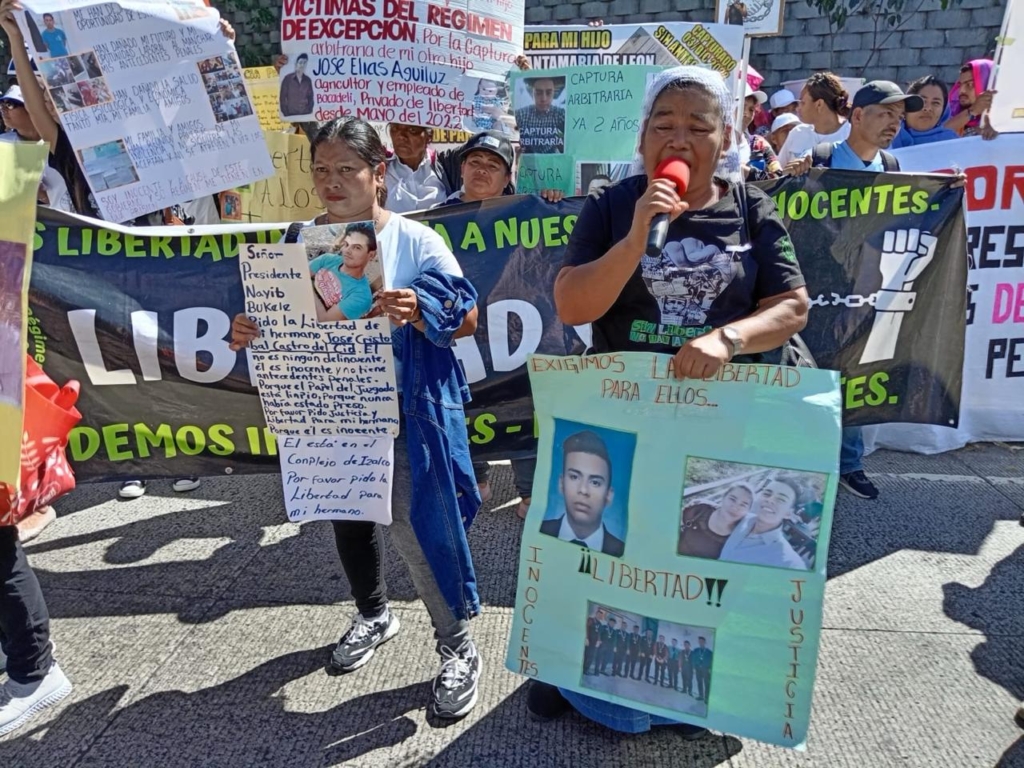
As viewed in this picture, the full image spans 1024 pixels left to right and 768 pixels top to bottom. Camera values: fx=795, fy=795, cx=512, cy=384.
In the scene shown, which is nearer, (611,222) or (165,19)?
(611,222)

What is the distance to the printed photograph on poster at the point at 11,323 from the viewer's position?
2.13m

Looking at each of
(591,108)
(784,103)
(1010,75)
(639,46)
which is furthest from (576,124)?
(784,103)

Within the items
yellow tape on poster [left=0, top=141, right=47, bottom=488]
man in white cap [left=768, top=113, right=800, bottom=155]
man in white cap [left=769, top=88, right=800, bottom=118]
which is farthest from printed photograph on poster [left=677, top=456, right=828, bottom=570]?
man in white cap [left=769, top=88, right=800, bottom=118]

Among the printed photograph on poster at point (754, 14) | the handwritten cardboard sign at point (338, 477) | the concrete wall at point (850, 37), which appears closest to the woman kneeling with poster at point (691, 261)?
the handwritten cardboard sign at point (338, 477)

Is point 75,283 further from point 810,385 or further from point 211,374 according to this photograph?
point 810,385

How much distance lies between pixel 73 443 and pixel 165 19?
1.91 m

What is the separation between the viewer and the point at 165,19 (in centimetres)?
346

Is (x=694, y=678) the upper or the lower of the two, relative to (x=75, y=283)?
lower

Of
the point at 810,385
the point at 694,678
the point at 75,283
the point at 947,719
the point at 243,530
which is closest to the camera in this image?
the point at 810,385

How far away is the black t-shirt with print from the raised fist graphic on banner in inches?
82.0

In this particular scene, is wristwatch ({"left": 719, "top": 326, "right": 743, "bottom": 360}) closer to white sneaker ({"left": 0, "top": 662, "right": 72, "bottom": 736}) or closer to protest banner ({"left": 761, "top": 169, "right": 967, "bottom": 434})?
protest banner ({"left": 761, "top": 169, "right": 967, "bottom": 434})

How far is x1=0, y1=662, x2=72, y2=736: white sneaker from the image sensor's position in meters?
2.44

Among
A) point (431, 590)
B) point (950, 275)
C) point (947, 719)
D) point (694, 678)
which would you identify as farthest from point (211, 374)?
point (950, 275)

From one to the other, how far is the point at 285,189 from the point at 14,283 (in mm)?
3161
